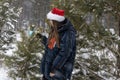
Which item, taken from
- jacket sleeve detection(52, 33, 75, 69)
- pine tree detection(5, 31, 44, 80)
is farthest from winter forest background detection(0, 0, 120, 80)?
jacket sleeve detection(52, 33, 75, 69)

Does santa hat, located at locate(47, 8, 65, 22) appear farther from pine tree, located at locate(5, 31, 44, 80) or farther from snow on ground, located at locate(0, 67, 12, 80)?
snow on ground, located at locate(0, 67, 12, 80)

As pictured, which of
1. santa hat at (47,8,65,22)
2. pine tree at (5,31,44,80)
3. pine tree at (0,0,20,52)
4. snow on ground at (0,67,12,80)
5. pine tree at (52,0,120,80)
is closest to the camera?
santa hat at (47,8,65,22)

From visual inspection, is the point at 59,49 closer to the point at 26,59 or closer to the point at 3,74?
the point at 26,59

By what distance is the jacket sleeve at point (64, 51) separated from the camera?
476 cm

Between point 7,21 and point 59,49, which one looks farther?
point 7,21

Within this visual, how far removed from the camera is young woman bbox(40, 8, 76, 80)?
480cm

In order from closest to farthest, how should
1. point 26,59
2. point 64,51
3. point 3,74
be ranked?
1. point 64,51
2. point 26,59
3. point 3,74

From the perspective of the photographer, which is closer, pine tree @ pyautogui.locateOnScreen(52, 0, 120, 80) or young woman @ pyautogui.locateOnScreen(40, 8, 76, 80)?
young woman @ pyautogui.locateOnScreen(40, 8, 76, 80)

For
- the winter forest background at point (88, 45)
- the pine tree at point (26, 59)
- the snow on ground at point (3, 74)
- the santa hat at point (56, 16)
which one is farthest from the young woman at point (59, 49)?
the snow on ground at point (3, 74)

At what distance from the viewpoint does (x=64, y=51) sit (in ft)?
15.6

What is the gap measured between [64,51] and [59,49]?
0.38 ft

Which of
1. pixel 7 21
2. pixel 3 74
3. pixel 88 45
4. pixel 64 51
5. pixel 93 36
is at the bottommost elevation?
pixel 3 74

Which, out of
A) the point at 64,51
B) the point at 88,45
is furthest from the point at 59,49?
the point at 88,45

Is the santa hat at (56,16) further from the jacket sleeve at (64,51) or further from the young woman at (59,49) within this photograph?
the jacket sleeve at (64,51)
